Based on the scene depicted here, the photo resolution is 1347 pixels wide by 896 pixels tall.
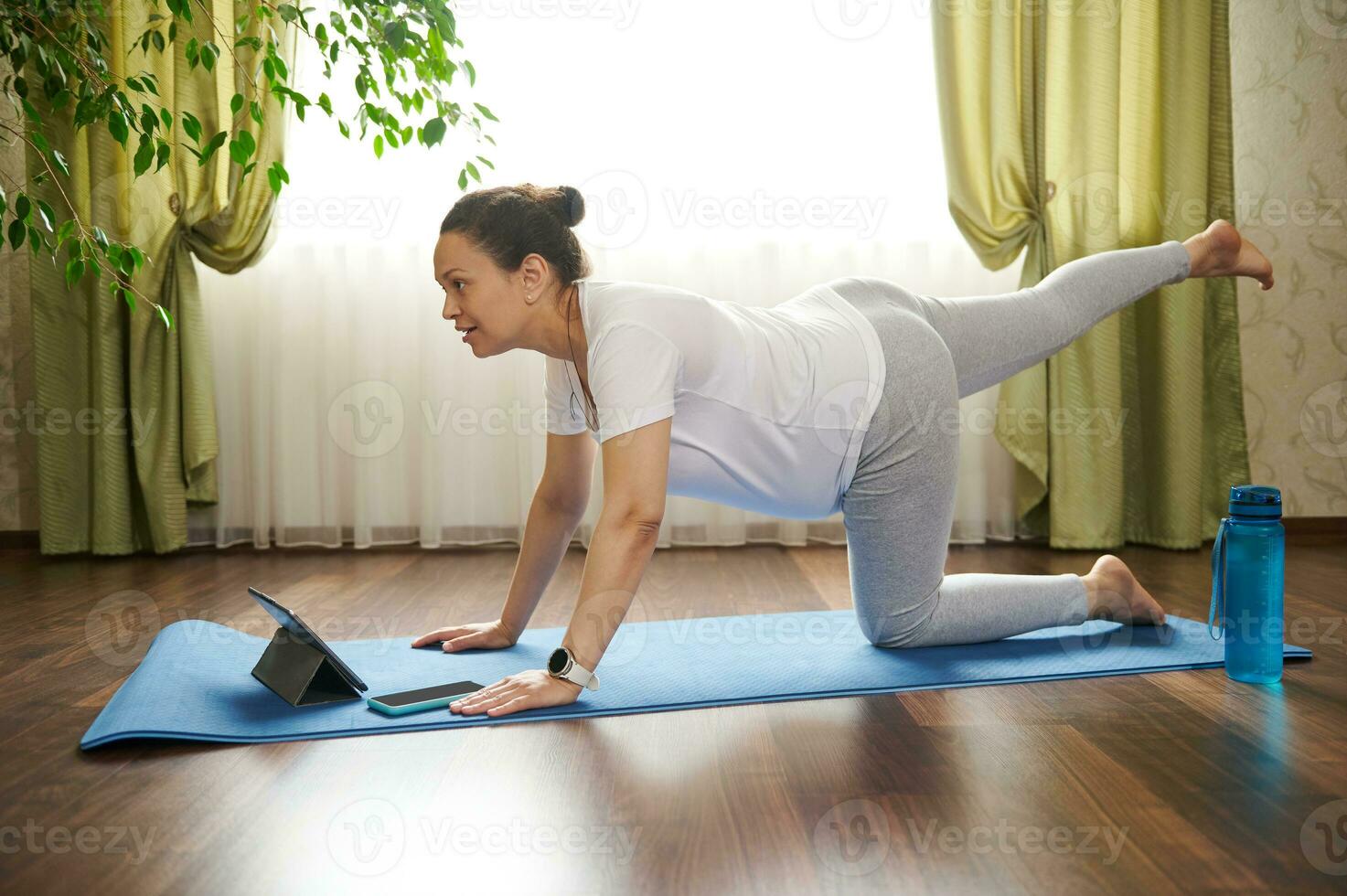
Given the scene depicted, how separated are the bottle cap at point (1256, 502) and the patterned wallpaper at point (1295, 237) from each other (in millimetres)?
1841

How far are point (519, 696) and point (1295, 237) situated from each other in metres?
2.80

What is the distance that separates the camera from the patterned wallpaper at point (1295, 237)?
3104 millimetres

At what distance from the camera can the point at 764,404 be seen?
61.1 inches

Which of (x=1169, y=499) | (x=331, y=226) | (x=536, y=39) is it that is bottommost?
(x=1169, y=499)

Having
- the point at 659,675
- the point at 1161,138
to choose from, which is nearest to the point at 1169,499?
the point at 1161,138

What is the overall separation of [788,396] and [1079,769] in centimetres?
64

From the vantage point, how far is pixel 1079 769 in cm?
120

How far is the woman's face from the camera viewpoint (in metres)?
1.50

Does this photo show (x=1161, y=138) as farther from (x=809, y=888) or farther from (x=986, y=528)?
(x=809, y=888)
